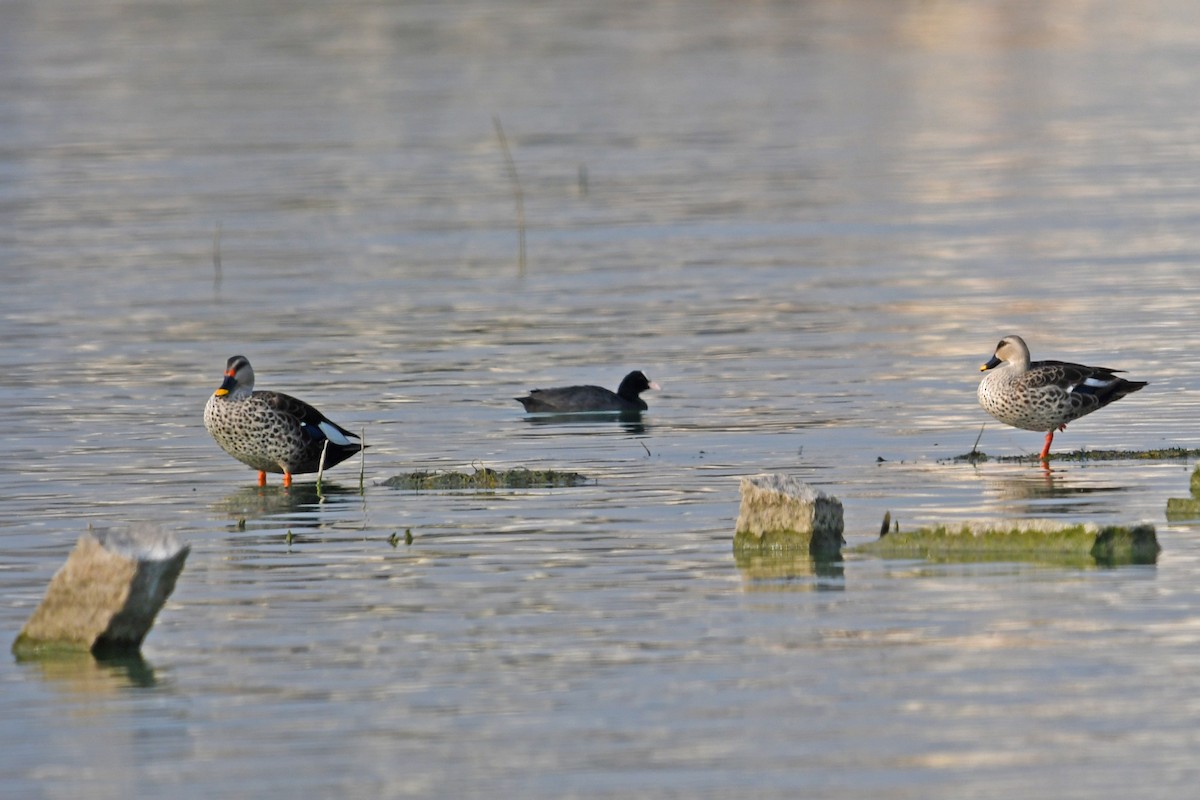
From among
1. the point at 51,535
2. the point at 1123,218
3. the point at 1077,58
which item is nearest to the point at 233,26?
the point at 1077,58

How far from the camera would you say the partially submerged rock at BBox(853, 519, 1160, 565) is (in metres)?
12.3

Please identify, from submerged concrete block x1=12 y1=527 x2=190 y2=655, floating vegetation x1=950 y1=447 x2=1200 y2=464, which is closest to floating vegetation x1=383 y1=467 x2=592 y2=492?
floating vegetation x1=950 y1=447 x2=1200 y2=464

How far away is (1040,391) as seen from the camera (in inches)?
683

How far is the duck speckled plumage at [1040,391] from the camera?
57.0 feet

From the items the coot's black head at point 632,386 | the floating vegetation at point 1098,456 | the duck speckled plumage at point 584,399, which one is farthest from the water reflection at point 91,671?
the coot's black head at point 632,386

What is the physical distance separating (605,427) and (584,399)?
77 cm

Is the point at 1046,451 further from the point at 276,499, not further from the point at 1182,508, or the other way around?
the point at 276,499

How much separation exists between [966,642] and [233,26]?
292 ft

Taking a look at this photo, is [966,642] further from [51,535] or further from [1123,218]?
[1123,218]

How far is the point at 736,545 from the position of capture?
516 inches

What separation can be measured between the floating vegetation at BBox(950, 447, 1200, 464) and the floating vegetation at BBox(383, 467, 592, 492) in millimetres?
2884

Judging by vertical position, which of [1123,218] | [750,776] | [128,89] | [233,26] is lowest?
[750,776]

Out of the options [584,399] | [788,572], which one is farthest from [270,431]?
[788,572]

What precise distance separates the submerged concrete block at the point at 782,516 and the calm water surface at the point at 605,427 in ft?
0.76
